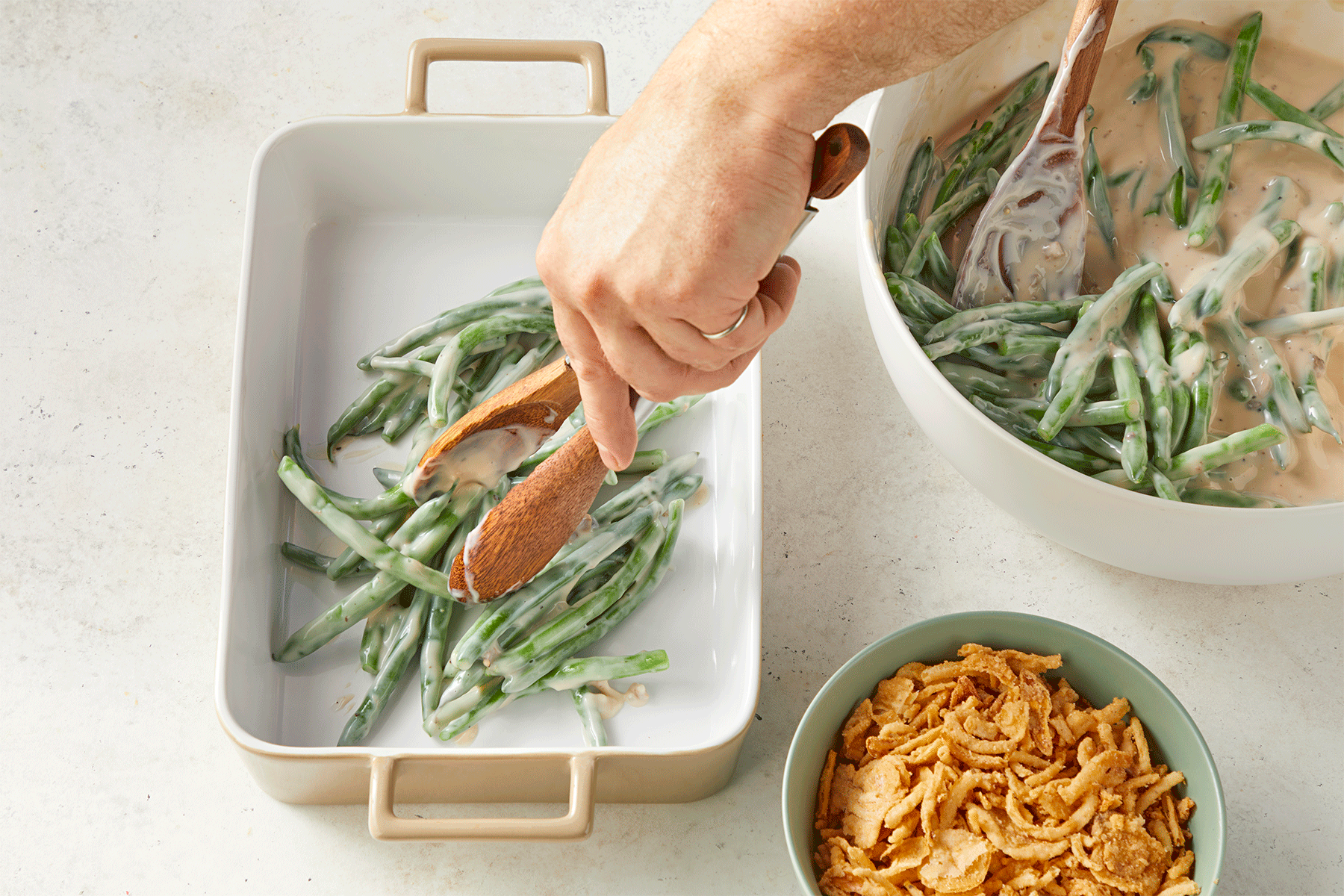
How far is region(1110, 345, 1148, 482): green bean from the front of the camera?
3.53ft

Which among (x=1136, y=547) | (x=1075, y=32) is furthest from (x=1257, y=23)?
(x=1136, y=547)

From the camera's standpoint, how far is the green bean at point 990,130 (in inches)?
51.6

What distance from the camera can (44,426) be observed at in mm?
1385

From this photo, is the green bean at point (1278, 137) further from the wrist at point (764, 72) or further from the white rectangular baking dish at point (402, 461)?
the wrist at point (764, 72)

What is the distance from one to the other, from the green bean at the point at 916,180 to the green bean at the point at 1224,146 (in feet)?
1.01

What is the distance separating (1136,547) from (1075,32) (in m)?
0.53

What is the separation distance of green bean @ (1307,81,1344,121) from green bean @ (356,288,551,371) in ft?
3.21

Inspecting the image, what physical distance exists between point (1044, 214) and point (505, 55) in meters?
0.71

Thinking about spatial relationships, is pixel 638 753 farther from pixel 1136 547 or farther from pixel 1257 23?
pixel 1257 23

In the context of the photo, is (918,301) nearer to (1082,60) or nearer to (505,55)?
(1082,60)

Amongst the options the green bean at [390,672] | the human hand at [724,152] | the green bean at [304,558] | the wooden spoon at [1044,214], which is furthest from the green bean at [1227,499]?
the green bean at [304,558]

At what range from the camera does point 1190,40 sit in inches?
52.4

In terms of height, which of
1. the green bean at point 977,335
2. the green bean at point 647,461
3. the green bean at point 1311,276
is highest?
the green bean at point 977,335

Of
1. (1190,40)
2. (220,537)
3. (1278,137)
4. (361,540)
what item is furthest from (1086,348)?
(220,537)
